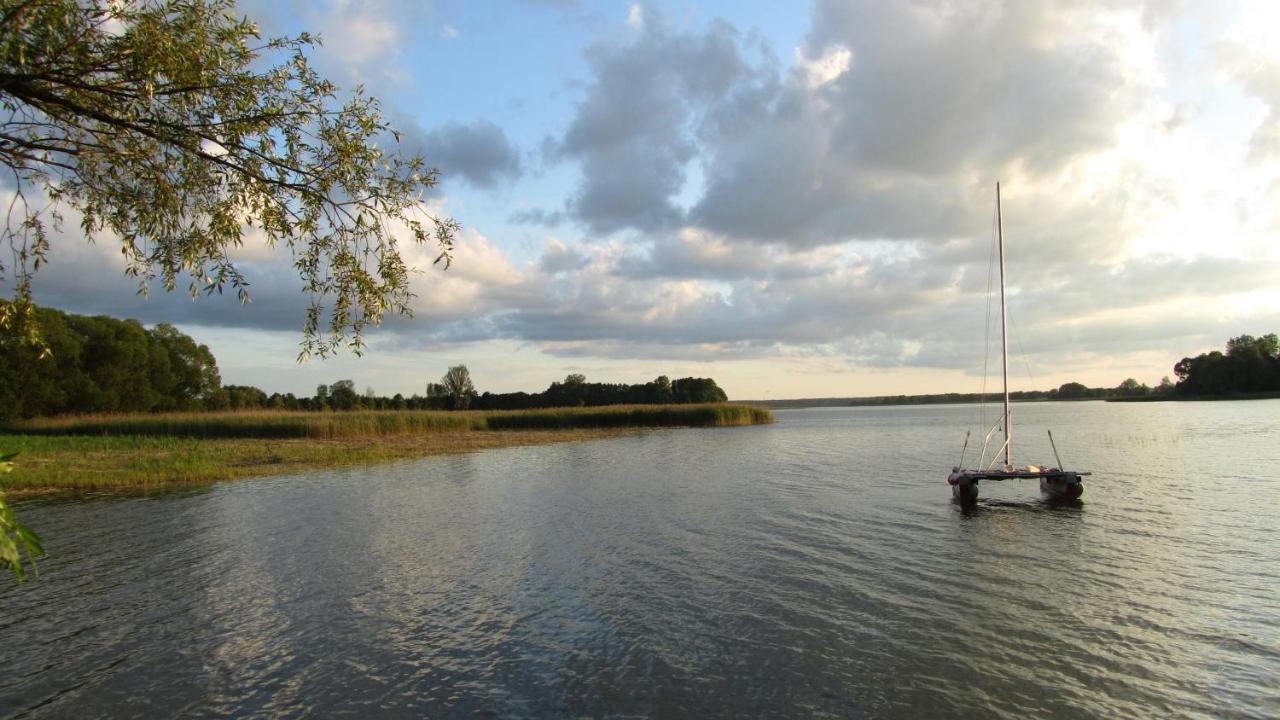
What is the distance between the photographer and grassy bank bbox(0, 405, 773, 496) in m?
→ 32.2

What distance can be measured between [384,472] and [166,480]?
31.3ft

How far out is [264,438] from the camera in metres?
54.8

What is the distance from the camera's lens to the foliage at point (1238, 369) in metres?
126

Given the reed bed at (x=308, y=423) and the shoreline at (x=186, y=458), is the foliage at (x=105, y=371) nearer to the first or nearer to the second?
the reed bed at (x=308, y=423)

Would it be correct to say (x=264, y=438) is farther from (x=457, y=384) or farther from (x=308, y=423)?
(x=457, y=384)

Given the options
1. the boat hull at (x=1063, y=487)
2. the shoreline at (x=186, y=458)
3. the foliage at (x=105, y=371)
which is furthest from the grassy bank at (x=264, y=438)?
the boat hull at (x=1063, y=487)

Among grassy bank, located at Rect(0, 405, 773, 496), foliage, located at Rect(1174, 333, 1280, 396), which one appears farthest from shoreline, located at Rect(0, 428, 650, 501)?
foliage, located at Rect(1174, 333, 1280, 396)

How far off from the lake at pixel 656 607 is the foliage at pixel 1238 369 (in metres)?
137

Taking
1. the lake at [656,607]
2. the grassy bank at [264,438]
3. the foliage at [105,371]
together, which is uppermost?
the foliage at [105,371]

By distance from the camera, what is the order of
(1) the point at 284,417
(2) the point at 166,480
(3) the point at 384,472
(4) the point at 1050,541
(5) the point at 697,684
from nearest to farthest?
(5) the point at 697,684, (4) the point at 1050,541, (2) the point at 166,480, (3) the point at 384,472, (1) the point at 284,417

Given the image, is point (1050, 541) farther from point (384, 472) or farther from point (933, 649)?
point (384, 472)

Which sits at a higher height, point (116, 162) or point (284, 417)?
point (116, 162)

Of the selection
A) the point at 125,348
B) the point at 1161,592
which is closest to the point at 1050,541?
the point at 1161,592

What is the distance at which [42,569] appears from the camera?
15.8 metres
